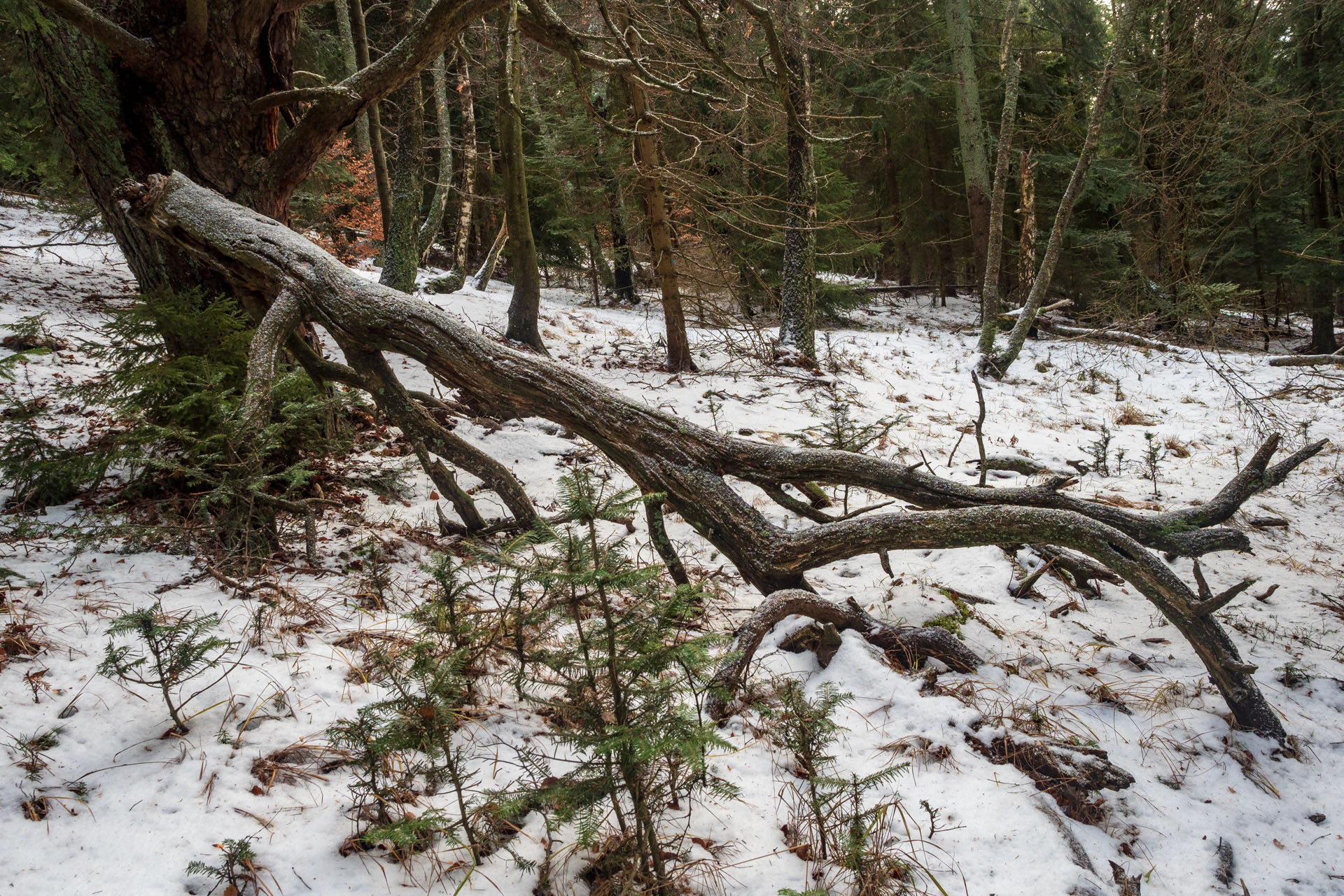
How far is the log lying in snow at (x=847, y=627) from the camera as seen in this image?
289 cm

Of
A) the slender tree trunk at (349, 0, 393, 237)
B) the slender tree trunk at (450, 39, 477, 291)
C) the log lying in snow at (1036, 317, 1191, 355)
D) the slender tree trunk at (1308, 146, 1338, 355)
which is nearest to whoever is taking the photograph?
the log lying in snow at (1036, 317, 1191, 355)

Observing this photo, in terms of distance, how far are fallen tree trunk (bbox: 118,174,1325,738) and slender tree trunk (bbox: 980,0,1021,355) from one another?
29.7ft

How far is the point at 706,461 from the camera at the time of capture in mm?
3467

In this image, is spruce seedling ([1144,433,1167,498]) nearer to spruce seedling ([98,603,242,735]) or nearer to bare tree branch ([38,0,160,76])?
spruce seedling ([98,603,242,735])

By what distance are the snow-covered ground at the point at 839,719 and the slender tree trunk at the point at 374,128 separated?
4055 millimetres

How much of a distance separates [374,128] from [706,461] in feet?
22.1

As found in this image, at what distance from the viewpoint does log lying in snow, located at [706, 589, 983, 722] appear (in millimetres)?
2895

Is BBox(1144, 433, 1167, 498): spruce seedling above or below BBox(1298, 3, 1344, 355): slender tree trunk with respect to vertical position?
below

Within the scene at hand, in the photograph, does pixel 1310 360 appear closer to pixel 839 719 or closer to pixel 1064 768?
pixel 1064 768

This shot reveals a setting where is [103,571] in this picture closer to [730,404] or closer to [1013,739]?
[1013,739]

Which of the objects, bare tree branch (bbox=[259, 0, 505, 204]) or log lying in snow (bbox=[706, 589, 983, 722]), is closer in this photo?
log lying in snow (bbox=[706, 589, 983, 722])

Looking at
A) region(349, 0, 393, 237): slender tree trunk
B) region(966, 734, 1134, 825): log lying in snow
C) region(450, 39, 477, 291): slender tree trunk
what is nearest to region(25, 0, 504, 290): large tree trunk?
region(349, 0, 393, 237): slender tree trunk

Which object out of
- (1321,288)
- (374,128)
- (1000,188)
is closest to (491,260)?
(374,128)

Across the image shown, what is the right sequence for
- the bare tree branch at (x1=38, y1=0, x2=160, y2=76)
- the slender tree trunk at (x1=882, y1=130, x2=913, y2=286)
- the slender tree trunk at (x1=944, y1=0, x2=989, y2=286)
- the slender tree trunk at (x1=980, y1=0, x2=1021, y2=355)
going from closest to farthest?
1. the bare tree branch at (x1=38, y1=0, x2=160, y2=76)
2. the slender tree trunk at (x1=980, y1=0, x2=1021, y2=355)
3. the slender tree trunk at (x1=944, y1=0, x2=989, y2=286)
4. the slender tree trunk at (x1=882, y1=130, x2=913, y2=286)
